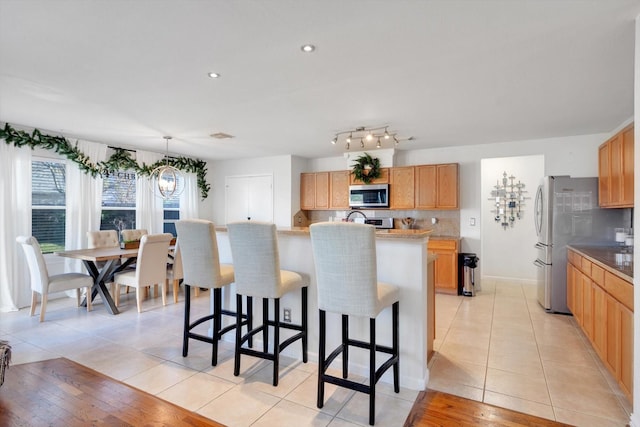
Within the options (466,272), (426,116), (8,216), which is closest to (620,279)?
(426,116)

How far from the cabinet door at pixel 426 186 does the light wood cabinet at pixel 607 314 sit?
221 centimetres

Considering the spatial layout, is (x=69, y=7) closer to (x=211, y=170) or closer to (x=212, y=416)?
(x=212, y=416)

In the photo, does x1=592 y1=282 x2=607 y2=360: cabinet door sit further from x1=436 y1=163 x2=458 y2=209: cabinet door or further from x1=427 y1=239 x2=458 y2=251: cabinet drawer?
x1=436 y1=163 x2=458 y2=209: cabinet door

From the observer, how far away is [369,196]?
5820 millimetres

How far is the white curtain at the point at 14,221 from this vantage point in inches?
166

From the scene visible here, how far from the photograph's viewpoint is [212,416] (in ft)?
6.76

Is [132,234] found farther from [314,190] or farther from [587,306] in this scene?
[587,306]

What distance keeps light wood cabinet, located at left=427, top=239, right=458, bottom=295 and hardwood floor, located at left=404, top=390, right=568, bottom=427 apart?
3.00 m

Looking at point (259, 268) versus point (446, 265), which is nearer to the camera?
point (259, 268)

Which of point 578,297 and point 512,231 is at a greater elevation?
point 512,231

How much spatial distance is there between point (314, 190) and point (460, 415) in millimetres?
4852

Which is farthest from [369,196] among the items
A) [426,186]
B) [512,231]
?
[512,231]

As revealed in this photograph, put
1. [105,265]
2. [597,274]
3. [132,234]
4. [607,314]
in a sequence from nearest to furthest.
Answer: [607,314], [597,274], [105,265], [132,234]

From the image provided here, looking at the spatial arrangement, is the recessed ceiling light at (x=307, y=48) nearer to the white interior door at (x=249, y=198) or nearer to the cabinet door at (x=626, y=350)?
the cabinet door at (x=626, y=350)
